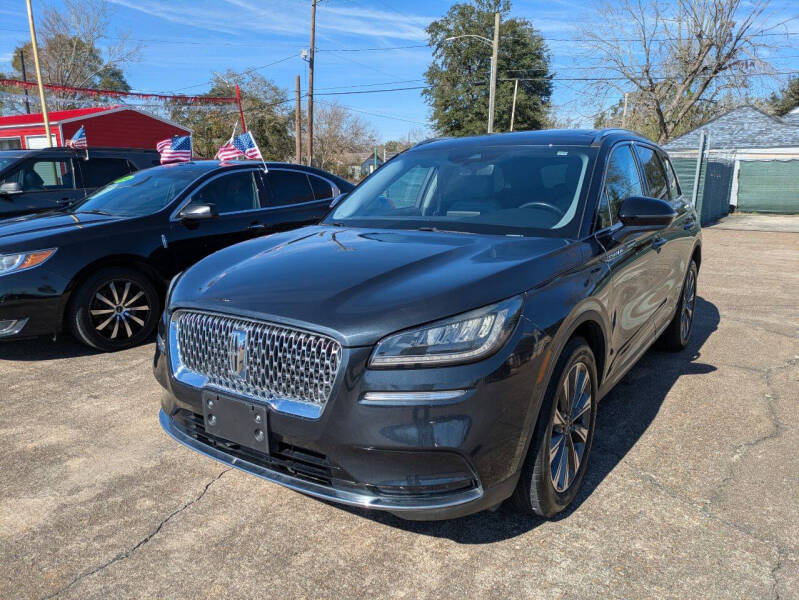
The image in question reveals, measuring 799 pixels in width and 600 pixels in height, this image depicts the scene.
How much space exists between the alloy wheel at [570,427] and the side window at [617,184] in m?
0.88

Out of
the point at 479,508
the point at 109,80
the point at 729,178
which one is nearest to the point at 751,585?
the point at 479,508

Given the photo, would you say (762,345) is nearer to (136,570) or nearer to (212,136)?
(136,570)

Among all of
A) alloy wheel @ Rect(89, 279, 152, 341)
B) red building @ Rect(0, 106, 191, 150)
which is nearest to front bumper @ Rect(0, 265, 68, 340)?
alloy wheel @ Rect(89, 279, 152, 341)

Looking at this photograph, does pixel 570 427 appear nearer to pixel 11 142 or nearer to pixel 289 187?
pixel 289 187

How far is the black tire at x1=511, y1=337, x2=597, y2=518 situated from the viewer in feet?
7.92

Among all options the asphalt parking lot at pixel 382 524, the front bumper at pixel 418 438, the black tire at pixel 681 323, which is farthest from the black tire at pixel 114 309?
the black tire at pixel 681 323

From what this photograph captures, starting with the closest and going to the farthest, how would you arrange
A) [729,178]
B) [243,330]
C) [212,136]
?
[243,330] → [729,178] → [212,136]

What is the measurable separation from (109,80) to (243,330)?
60.6m

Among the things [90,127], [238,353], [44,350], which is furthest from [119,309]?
[90,127]

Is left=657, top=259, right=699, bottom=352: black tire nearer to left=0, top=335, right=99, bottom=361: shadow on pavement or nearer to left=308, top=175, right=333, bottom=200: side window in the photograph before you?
left=308, top=175, right=333, bottom=200: side window

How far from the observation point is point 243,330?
2344 mm

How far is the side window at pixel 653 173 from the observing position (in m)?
4.26

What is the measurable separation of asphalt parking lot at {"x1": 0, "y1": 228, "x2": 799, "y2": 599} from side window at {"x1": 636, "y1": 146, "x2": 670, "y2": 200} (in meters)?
1.51

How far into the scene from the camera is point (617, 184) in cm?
354
